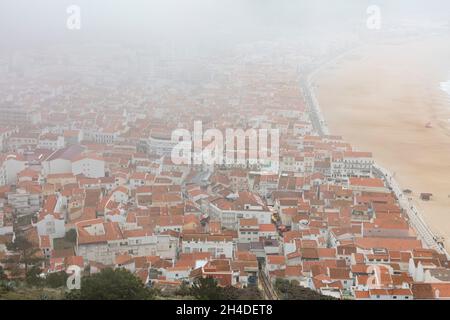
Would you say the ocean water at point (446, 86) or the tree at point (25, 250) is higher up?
the ocean water at point (446, 86)

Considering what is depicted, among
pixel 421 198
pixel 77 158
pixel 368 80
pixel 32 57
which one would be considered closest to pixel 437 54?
pixel 368 80

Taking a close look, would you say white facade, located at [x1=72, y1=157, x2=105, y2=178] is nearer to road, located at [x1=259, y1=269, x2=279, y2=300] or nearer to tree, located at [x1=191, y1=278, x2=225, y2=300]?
road, located at [x1=259, y1=269, x2=279, y2=300]

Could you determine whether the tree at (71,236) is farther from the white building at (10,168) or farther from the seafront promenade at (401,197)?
the seafront promenade at (401,197)

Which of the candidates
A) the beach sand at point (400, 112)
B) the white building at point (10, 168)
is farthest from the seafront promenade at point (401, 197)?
the white building at point (10, 168)

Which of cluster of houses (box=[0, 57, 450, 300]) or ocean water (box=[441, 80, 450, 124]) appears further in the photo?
ocean water (box=[441, 80, 450, 124])

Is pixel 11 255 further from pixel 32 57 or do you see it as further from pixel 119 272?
pixel 32 57

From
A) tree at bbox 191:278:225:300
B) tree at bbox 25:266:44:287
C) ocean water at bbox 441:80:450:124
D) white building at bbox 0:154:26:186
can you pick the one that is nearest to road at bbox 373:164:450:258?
tree at bbox 191:278:225:300

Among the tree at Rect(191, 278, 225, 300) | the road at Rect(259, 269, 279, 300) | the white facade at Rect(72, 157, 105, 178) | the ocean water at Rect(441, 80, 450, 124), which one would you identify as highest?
the ocean water at Rect(441, 80, 450, 124)
